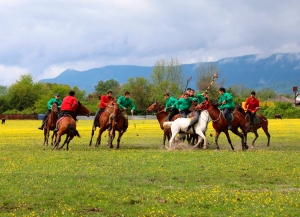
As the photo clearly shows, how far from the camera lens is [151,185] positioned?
1289 cm

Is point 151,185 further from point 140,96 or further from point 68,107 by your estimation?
point 140,96

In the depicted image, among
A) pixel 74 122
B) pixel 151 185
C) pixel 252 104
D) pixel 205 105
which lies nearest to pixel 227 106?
pixel 205 105

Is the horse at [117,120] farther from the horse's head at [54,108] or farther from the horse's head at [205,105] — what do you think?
the horse's head at [205,105]

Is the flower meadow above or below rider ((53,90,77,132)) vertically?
below

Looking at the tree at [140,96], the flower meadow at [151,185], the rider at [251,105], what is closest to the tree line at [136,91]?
the tree at [140,96]

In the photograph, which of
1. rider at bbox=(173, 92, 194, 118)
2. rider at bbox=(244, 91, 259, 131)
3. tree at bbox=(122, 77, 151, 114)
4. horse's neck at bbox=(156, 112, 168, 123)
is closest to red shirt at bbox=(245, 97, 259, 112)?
rider at bbox=(244, 91, 259, 131)

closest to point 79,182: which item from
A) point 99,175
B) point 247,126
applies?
point 99,175

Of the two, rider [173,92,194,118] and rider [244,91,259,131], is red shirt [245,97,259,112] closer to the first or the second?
rider [244,91,259,131]

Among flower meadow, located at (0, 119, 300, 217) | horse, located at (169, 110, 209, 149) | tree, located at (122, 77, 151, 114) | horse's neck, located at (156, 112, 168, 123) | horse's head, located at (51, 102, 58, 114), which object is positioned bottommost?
flower meadow, located at (0, 119, 300, 217)

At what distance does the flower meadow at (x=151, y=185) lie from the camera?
1027cm

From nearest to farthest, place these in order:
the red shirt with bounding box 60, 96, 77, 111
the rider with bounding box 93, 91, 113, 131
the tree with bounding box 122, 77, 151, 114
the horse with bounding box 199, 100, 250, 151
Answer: the horse with bounding box 199, 100, 250, 151
the red shirt with bounding box 60, 96, 77, 111
the rider with bounding box 93, 91, 113, 131
the tree with bounding box 122, 77, 151, 114

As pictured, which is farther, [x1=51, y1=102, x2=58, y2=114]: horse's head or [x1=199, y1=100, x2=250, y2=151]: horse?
[x1=51, y1=102, x2=58, y2=114]: horse's head

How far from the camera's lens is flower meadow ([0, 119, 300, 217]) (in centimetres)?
1027

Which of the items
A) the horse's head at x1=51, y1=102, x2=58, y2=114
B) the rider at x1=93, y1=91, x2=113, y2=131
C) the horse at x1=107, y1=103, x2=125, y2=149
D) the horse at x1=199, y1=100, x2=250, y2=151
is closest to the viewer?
the horse at x1=199, y1=100, x2=250, y2=151
